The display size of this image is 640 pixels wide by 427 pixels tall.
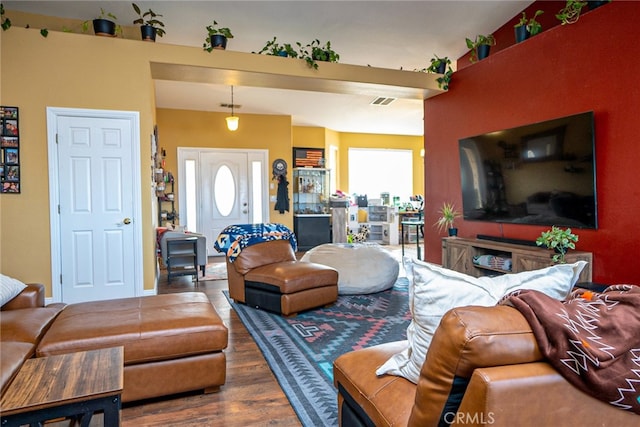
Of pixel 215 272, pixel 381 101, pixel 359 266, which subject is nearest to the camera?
pixel 359 266

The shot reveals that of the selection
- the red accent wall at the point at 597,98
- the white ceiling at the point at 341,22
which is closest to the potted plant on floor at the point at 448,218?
the red accent wall at the point at 597,98

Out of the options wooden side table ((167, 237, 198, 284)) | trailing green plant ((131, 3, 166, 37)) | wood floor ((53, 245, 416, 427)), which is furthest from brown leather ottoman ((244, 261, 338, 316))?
trailing green plant ((131, 3, 166, 37))

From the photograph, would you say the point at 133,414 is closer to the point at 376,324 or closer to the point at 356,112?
the point at 376,324

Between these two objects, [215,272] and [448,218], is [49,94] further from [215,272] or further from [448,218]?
[448,218]

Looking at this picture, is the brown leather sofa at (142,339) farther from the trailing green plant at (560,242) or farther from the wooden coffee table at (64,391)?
the trailing green plant at (560,242)

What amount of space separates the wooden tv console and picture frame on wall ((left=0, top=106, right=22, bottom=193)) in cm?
485

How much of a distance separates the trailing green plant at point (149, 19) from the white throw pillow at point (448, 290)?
163 inches

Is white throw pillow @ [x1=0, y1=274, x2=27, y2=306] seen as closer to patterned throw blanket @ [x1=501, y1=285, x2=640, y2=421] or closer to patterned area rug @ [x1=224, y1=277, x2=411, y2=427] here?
patterned area rug @ [x1=224, y1=277, x2=411, y2=427]

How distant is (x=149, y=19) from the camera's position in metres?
4.31

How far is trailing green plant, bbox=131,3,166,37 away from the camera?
4.03m

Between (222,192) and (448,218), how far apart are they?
4556 millimetres

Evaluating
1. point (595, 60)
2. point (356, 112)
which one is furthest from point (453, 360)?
point (356, 112)

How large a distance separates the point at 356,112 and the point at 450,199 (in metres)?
3.26

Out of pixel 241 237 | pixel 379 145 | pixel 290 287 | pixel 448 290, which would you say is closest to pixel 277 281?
pixel 290 287
